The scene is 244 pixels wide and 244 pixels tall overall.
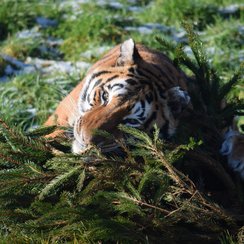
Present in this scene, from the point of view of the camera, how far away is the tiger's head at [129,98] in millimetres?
3281

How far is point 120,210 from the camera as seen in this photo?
3.05 metres

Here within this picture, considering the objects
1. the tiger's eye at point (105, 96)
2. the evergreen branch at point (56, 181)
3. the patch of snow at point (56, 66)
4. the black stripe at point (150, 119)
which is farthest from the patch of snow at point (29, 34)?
the evergreen branch at point (56, 181)

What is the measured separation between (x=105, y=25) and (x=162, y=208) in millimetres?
5669

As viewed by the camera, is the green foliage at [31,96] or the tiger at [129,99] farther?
the green foliage at [31,96]

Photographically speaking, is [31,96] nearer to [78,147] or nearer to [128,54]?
[128,54]

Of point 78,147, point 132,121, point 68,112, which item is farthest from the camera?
point 68,112

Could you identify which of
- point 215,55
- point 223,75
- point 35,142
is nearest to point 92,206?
point 35,142

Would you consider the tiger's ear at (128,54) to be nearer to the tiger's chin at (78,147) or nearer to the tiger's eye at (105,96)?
the tiger's eye at (105,96)

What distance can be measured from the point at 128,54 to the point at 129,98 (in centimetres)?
36

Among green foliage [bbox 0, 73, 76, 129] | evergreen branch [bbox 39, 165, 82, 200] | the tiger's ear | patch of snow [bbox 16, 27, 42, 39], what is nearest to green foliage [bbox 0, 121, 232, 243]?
evergreen branch [bbox 39, 165, 82, 200]

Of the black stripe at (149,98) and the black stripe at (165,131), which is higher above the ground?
the black stripe at (149,98)

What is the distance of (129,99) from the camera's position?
3479mm

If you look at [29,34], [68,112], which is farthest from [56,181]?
[29,34]

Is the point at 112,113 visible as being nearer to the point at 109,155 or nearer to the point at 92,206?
the point at 109,155
